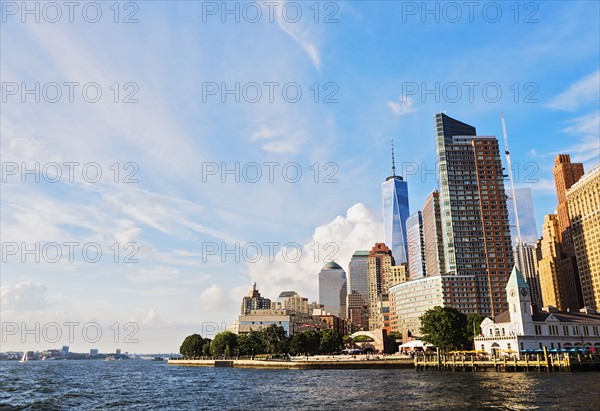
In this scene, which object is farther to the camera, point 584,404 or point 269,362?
point 269,362

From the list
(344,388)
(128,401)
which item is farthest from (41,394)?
(344,388)

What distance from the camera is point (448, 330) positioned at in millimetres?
146125

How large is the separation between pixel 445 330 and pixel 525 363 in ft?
106

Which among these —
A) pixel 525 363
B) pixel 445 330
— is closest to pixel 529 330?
pixel 525 363

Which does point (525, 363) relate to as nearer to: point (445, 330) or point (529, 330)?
point (529, 330)

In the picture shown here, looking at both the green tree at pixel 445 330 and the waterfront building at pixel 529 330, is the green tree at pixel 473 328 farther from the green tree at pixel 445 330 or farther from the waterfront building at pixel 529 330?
the waterfront building at pixel 529 330

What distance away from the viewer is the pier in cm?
11238

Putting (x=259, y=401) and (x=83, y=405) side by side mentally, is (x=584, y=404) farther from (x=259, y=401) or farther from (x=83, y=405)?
(x=83, y=405)

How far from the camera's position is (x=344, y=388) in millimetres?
90875

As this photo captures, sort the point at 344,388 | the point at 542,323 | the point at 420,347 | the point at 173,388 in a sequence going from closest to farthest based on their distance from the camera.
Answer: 1. the point at 344,388
2. the point at 173,388
3. the point at 542,323
4. the point at 420,347

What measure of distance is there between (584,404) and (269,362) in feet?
408

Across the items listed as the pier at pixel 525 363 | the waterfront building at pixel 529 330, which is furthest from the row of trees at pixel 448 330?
the pier at pixel 525 363

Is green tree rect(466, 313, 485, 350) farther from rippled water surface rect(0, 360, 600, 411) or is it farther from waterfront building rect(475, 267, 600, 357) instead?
rippled water surface rect(0, 360, 600, 411)

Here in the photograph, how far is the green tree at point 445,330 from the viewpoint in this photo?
14588 centimetres
